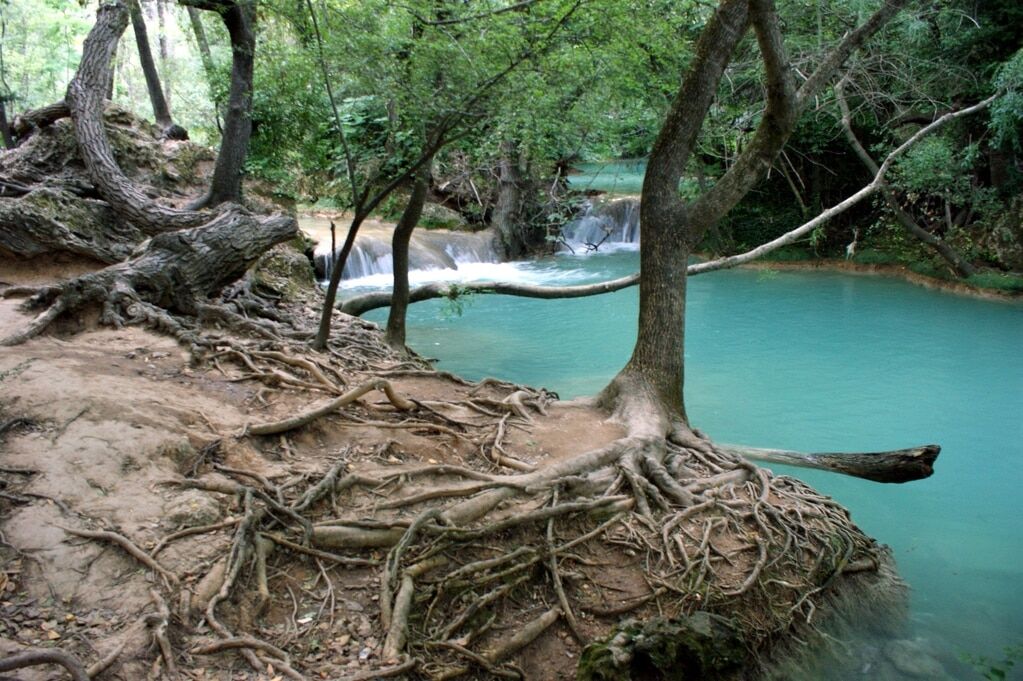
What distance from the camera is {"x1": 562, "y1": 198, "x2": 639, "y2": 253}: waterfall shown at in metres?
23.4

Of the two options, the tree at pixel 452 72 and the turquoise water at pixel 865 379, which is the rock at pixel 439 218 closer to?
the turquoise water at pixel 865 379

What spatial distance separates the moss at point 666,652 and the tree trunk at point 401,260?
5.33m

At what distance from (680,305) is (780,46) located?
7.04 feet

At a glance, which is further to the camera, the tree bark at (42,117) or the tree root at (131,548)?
the tree bark at (42,117)

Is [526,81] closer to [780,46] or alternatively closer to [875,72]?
[780,46]

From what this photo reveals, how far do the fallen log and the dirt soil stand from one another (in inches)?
69.6

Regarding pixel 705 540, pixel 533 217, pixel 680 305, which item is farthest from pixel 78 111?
pixel 533 217

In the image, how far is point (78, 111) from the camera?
9.88 m

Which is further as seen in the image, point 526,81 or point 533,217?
point 533,217

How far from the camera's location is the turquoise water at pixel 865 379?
6809 millimetres

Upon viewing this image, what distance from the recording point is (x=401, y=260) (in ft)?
30.5

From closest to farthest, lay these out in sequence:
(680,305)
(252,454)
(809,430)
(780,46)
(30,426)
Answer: (30,426)
(252,454)
(780,46)
(680,305)
(809,430)

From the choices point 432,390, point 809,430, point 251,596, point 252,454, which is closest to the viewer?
point 251,596

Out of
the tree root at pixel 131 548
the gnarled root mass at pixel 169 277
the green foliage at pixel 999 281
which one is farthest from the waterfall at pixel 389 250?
the tree root at pixel 131 548
